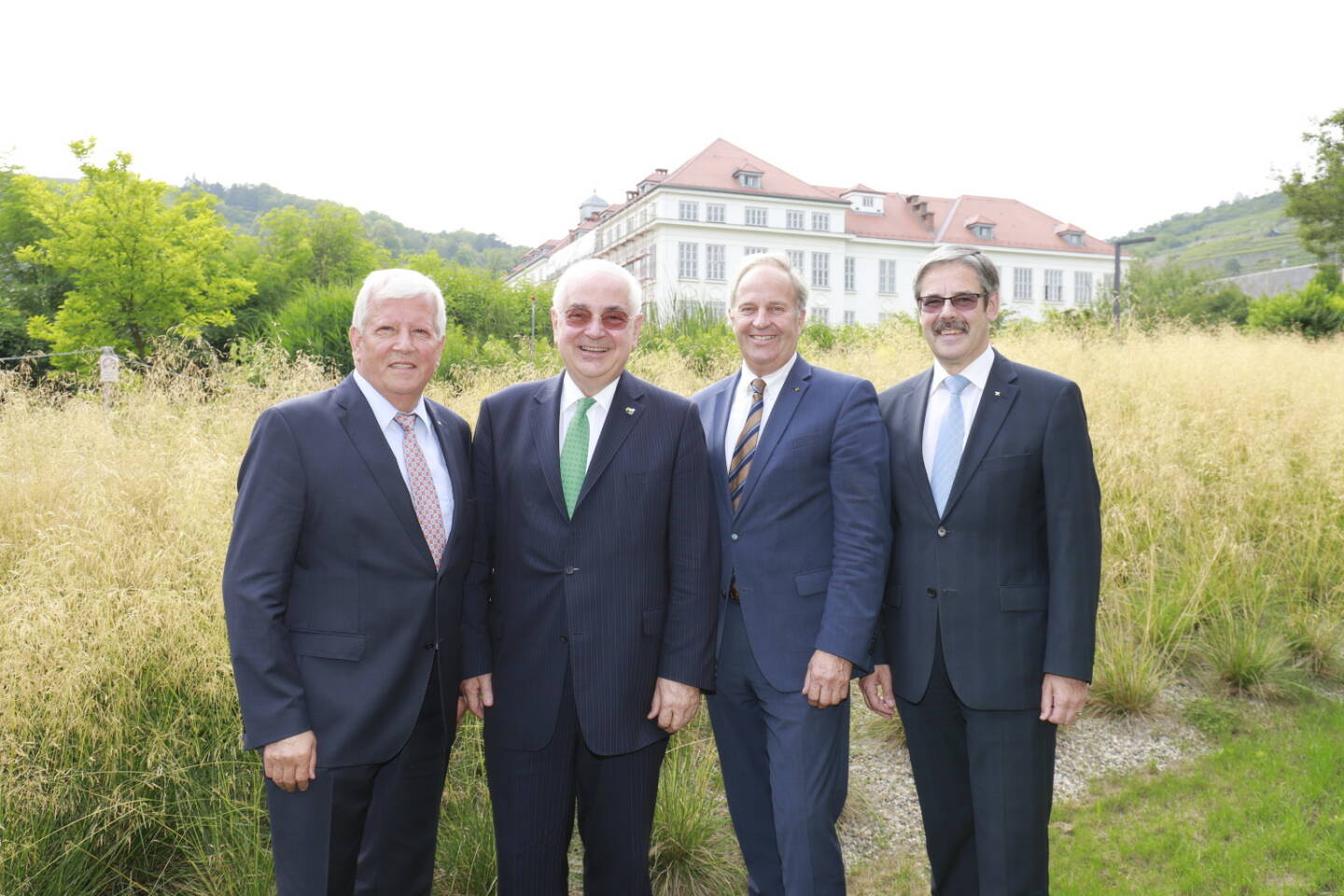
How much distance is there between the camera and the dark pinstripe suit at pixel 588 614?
2.50 metres

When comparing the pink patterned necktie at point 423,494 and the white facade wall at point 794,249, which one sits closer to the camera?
the pink patterned necktie at point 423,494

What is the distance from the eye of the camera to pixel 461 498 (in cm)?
251

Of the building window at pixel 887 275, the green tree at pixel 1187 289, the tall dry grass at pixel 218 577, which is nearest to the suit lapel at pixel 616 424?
the tall dry grass at pixel 218 577

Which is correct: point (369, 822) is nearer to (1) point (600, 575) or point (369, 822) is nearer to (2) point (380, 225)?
(1) point (600, 575)

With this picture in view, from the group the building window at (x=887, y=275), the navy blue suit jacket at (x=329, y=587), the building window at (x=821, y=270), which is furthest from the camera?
the building window at (x=887, y=275)

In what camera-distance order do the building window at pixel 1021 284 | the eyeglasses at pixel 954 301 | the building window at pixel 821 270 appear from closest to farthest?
the eyeglasses at pixel 954 301 → the building window at pixel 821 270 → the building window at pixel 1021 284

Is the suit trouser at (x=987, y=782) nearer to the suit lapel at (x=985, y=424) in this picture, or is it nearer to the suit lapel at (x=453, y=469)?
the suit lapel at (x=985, y=424)

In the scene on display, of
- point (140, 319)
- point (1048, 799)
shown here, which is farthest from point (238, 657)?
point (140, 319)

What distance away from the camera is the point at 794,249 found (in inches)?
1795

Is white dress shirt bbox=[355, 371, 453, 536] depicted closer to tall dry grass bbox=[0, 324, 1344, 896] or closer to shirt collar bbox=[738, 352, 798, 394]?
shirt collar bbox=[738, 352, 798, 394]

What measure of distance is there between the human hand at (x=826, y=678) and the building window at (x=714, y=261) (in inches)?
1662

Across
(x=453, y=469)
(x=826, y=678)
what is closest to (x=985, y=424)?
(x=826, y=678)

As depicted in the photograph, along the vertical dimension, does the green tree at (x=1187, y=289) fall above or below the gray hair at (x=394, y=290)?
above

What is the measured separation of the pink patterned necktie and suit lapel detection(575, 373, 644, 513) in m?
0.40
